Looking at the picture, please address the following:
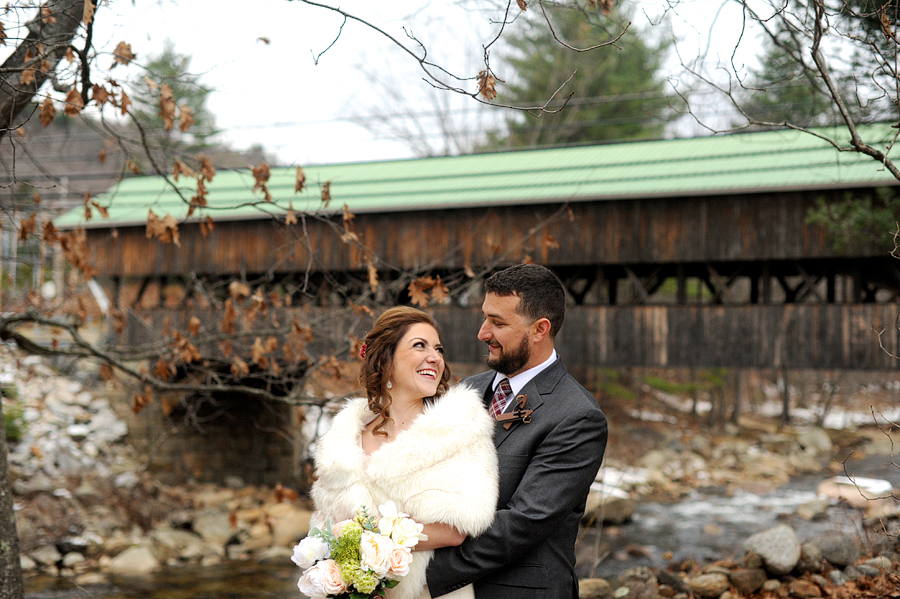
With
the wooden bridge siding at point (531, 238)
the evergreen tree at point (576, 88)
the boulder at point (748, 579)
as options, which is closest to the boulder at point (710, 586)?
the boulder at point (748, 579)

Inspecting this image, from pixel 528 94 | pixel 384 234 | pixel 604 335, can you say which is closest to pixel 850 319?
pixel 604 335

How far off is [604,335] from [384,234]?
3379 millimetres

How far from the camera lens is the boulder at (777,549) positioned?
668 centimetres

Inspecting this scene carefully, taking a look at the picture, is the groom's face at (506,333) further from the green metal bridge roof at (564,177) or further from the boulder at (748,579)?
the green metal bridge roof at (564,177)

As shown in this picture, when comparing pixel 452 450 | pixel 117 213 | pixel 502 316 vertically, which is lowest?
pixel 452 450

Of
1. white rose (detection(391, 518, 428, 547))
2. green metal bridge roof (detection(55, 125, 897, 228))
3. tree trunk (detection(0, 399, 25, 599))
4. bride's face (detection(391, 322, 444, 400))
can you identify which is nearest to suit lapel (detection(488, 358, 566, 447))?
bride's face (detection(391, 322, 444, 400))

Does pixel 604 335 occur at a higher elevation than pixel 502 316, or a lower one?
lower

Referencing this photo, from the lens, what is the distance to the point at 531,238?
10266 mm

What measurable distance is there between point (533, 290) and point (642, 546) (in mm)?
8290

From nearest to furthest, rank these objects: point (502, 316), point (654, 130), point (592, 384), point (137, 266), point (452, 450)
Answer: point (452, 450) < point (502, 316) < point (137, 266) < point (592, 384) < point (654, 130)

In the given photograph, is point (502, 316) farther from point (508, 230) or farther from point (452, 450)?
point (508, 230)

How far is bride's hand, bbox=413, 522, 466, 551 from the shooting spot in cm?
217

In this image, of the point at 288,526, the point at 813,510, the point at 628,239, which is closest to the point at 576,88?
the point at 628,239

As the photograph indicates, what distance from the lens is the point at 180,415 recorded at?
13.1 metres
